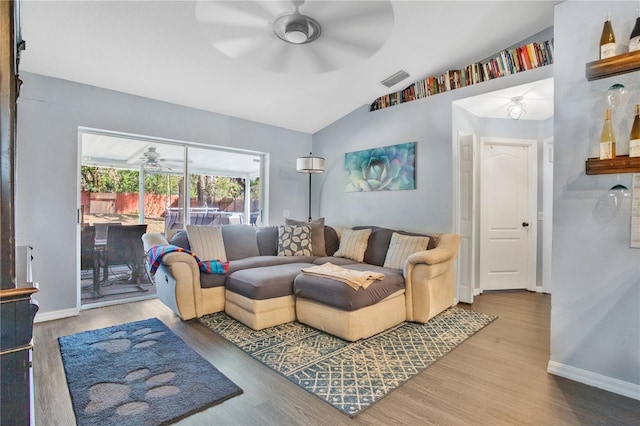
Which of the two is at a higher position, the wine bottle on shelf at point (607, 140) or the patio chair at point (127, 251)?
the wine bottle on shelf at point (607, 140)

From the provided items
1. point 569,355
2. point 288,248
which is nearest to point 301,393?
point 569,355

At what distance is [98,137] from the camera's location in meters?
3.58

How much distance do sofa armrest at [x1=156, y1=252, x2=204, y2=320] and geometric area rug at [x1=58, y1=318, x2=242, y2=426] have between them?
13.4 inches

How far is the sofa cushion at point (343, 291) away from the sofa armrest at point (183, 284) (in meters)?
1.00

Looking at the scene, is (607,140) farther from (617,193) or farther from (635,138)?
(617,193)

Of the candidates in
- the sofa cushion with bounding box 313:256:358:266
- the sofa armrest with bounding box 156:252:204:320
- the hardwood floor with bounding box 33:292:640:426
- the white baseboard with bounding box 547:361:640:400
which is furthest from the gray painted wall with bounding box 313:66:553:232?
the sofa armrest with bounding box 156:252:204:320

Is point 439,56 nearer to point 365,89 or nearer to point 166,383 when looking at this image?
point 365,89

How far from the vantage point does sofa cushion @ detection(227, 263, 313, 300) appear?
2.87 metres

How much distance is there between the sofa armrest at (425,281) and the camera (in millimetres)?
2990

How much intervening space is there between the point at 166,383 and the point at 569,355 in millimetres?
2674

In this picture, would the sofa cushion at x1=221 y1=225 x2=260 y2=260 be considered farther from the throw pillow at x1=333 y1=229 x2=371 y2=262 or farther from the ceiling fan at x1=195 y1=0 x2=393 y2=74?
the ceiling fan at x1=195 y1=0 x2=393 y2=74

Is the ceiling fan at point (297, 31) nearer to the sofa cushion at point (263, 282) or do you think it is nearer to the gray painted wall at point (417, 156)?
the gray painted wall at point (417, 156)

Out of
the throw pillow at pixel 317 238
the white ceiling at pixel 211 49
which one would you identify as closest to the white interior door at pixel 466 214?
the white ceiling at pixel 211 49

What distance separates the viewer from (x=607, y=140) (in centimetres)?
200
